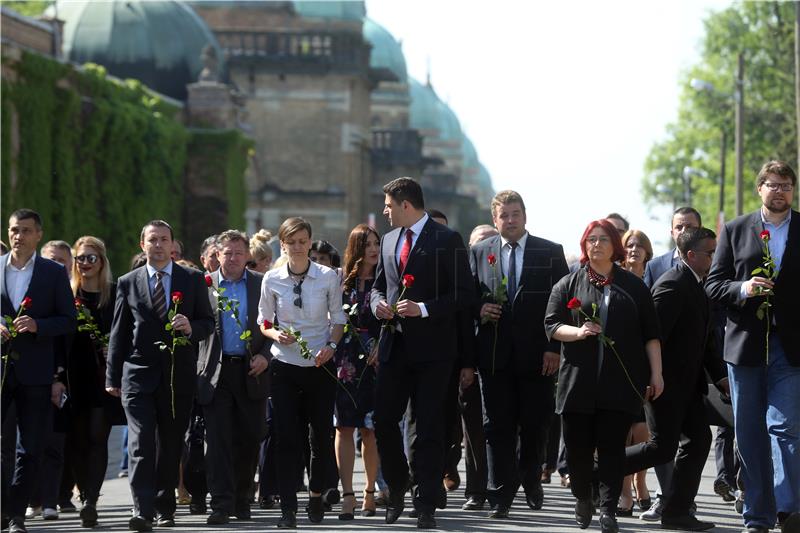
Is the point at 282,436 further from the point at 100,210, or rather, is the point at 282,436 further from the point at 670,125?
the point at 670,125

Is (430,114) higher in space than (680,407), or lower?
higher

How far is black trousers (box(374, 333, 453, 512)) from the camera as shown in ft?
40.6

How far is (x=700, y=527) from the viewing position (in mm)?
12391

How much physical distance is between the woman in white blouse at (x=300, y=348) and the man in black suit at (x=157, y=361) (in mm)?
525

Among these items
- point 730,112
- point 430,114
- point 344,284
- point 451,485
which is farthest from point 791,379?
point 430,114

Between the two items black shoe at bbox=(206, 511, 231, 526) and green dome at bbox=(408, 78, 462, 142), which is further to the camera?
green dome at bbox=(408, 78, 462, 142)

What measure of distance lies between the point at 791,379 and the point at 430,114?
122 meters

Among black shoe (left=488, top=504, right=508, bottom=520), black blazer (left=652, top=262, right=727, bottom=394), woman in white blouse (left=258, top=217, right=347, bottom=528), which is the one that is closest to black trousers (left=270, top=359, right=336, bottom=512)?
woman in white blouse (left=258, top=217, right=347, bottom=528)

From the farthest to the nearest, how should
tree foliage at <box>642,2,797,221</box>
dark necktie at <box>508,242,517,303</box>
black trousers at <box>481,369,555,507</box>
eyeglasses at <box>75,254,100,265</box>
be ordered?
tree foliage at <box>642,2,797,221</box> < eyeglasses at <box>75,254,100,265</box> < dark necktie at <box>508,242,517,303</box> < black trousers at <box>481,369,555,507</box>

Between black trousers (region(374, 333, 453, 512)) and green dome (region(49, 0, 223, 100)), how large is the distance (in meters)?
47.1

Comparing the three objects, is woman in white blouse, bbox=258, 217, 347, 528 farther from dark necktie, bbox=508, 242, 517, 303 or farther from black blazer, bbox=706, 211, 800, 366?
black blazer, bbox=706, 211, 800, 366

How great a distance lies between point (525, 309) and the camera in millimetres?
13484

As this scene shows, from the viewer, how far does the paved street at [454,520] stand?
12359 mm

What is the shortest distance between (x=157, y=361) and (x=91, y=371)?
126cm
